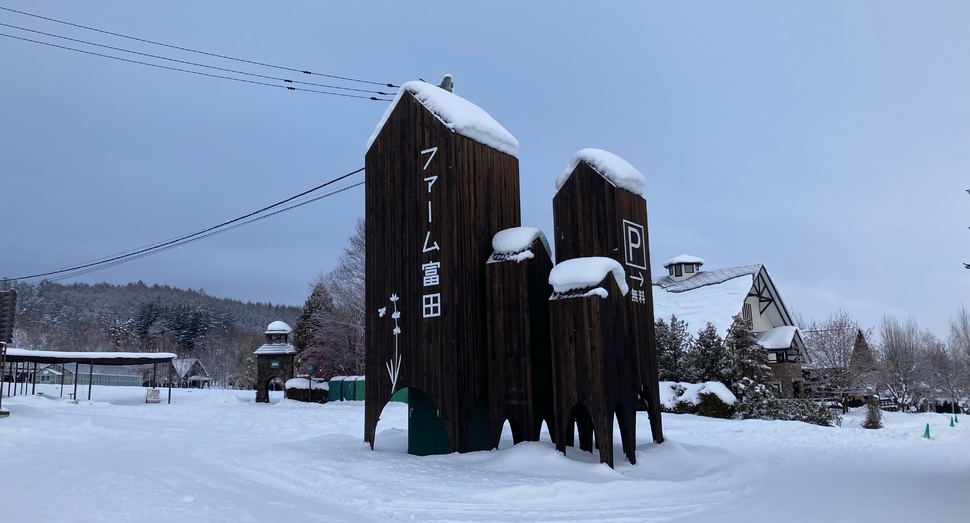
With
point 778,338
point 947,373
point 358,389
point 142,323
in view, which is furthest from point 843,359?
point 142,323

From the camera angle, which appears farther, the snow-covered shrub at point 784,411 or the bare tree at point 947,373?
the bare tree at point 947,373

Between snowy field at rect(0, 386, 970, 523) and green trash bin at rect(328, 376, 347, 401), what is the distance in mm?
19093

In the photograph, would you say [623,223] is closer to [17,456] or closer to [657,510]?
[657,510]

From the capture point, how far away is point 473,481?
10.6 meters

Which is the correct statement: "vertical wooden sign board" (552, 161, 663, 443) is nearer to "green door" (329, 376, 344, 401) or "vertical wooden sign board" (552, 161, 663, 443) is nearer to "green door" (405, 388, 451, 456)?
"green door" (405, 388, 451, 456)

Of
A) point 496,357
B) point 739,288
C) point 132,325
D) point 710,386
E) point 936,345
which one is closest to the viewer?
point 496,357

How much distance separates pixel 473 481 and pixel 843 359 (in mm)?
30296

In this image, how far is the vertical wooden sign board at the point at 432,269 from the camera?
13844mm

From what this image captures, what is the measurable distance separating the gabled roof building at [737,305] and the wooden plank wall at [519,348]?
59.2 feet

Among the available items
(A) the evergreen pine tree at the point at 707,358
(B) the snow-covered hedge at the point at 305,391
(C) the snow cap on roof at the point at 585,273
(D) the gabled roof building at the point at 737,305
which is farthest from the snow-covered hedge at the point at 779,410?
(B) the snow-covered hedge at the point at 305,391

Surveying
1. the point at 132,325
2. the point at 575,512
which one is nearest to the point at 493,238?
the point at 575,512

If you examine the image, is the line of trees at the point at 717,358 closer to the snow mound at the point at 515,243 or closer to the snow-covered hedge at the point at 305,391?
the snow mound at the point at 515,243

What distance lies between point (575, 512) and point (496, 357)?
5012mm

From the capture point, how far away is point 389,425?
2286 cm
